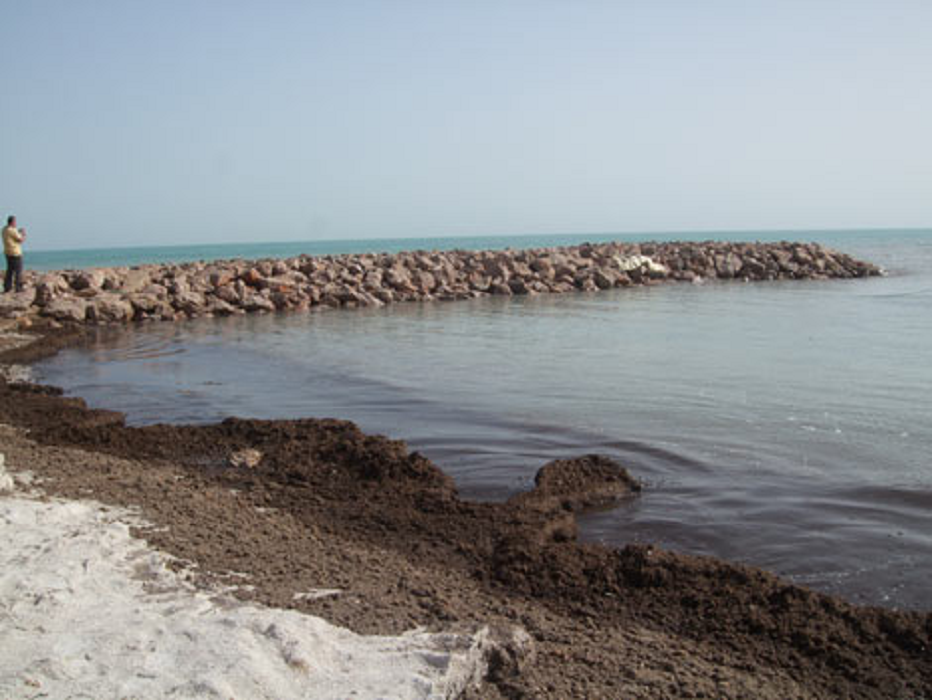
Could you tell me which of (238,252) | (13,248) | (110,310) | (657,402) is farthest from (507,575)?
(238,252)

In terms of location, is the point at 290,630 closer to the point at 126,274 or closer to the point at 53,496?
the point at 53,496

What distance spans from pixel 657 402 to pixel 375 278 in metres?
15.9

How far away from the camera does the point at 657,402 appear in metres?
8.41

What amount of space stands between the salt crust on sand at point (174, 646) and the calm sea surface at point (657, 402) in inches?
86.6

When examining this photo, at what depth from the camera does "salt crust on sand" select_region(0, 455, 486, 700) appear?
263 centimetres

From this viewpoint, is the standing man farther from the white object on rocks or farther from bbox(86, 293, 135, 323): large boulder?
the white object on rocks

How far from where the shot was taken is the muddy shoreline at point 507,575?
306 centimetres

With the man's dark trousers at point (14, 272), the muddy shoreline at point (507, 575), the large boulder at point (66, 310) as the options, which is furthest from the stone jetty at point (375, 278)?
the muddy shoreline at point (507, 575)

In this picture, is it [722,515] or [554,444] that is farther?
[554,444]

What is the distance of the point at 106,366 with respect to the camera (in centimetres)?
1166

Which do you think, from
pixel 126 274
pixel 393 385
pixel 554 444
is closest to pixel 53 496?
pixel 554 444

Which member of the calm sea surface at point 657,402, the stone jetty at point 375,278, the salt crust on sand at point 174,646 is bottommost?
the calm sea surface at point 657,402

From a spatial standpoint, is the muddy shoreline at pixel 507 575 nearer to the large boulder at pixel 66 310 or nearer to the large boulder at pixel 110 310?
the large boulder at pixel 66 310

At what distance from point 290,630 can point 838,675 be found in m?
2.10
